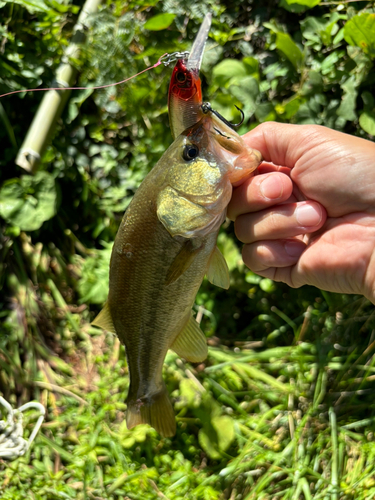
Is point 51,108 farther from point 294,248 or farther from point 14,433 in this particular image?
point 14,433

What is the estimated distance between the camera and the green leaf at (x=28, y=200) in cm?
290

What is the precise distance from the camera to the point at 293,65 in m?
2.42

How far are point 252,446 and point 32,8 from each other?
11.1 feet

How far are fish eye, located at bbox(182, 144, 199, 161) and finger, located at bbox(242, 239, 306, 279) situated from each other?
0.59 m

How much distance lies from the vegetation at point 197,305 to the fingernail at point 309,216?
38.5 inches

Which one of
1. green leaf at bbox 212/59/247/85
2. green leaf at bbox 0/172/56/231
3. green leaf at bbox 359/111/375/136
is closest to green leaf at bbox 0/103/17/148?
green leaf at bbox 0/172/56/231

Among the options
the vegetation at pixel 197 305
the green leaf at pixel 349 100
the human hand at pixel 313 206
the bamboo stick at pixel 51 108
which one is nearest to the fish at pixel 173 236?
the human hand at pixel 313 206

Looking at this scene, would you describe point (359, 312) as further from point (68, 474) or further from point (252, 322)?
point (68, 474)

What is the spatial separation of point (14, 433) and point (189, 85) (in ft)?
8.57

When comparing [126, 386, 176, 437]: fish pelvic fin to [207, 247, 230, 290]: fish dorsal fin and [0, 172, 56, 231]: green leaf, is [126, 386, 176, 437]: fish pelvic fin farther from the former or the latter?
[0, 172, 56, 231]: green leaf

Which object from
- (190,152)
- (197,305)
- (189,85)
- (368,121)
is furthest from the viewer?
(197,305)

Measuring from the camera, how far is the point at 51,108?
9.94ft

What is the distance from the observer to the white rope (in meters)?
2.61

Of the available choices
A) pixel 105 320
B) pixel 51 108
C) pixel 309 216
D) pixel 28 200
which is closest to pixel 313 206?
pixel 309 216
